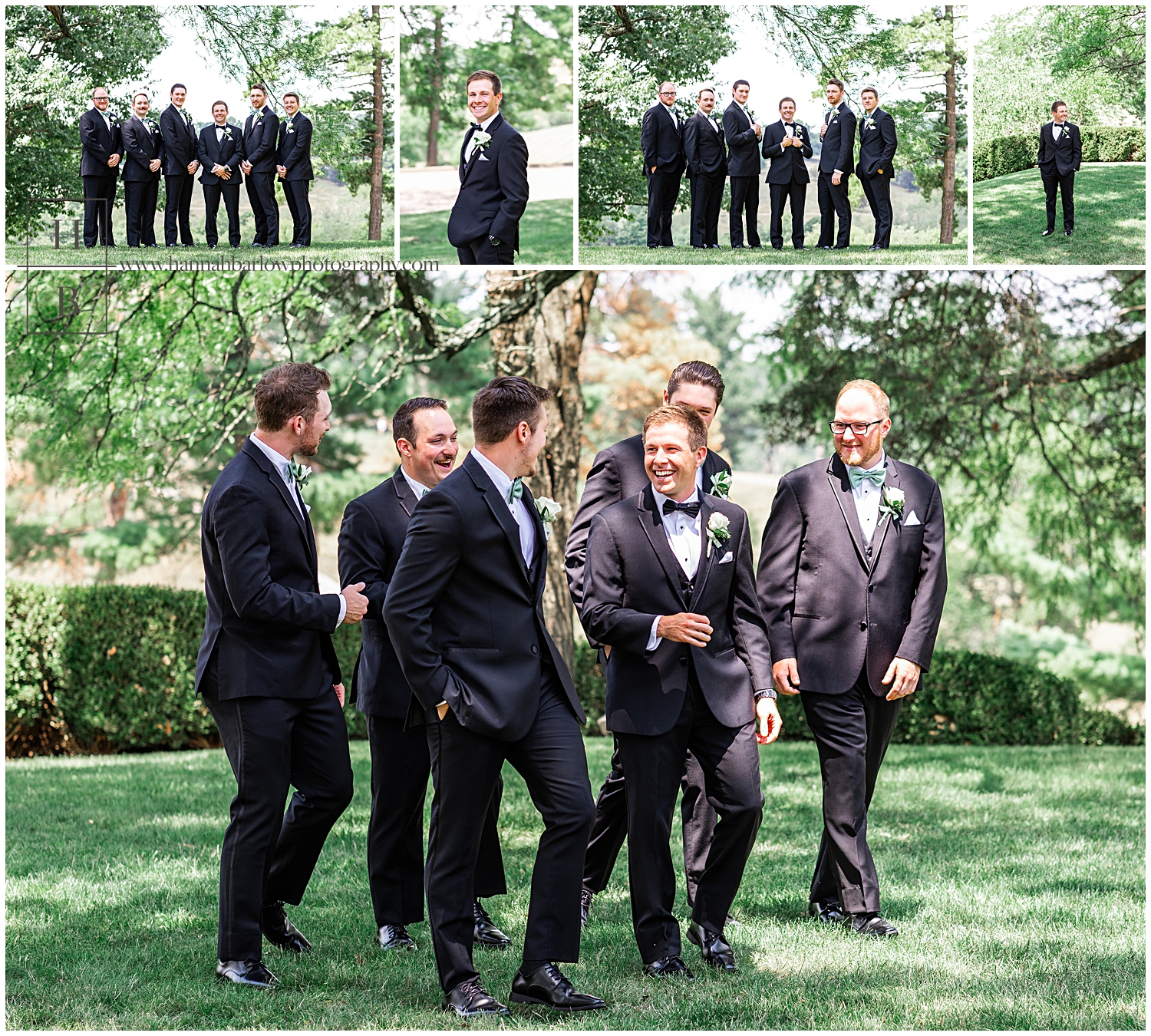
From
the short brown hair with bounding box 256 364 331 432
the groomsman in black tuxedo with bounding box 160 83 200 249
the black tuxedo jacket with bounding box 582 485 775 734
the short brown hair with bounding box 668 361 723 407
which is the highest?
the groomsman in black tuxedo with bounding box 160 83 200 249

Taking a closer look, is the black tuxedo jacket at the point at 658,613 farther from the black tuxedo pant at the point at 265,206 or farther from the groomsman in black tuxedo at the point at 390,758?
the black tuxedo pant at the point at 265,206

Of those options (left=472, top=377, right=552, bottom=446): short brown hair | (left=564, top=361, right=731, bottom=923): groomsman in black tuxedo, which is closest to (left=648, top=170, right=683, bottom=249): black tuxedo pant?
(left=564, top=361, right=731, bottom=923): groomsman in black tuxedo

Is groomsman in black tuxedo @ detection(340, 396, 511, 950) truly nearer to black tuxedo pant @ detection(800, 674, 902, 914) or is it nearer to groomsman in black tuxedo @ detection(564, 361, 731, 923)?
groomsman in black tuxedo @ detection(564, 361, 731, 923)

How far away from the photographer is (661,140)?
10766mm

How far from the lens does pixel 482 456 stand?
4.52 meters

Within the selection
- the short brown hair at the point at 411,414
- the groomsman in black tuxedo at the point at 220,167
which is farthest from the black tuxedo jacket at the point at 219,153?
the short brown hair at the point at 411,414

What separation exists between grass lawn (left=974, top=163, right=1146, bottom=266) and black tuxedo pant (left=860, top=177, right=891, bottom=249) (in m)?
0.83

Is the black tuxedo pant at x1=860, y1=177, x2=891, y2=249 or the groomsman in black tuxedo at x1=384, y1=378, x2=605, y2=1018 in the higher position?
the black tuxedo pant at x1=860, y1=177, x2=891, y2=249

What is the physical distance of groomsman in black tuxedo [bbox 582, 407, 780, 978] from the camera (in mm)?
4812

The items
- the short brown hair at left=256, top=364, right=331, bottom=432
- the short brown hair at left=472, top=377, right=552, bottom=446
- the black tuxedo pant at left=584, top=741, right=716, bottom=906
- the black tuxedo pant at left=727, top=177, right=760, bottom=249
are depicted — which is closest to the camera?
the short brown hair at left=472, top=377, right=552, bottom=446

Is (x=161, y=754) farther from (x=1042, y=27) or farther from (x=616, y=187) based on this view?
(x=1042, y=27)

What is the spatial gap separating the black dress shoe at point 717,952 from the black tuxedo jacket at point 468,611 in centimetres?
133

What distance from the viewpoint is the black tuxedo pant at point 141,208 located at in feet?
35.1

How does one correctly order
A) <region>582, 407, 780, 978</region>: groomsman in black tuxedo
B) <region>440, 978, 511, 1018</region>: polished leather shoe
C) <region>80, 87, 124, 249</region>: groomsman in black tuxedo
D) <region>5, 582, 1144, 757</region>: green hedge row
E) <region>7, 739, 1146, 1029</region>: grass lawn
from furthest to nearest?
<region>5, 582, 1144, 757</region>: green hedge row < <region>80, 87, 124, 249</region>: groomsman in black tuxedo < <region>582, 407, 780, 978</region>: groomsman in black tuxedo < <region>7, 739, 1146, 1029</region>: grass lawn < <region>440, 978, 511, 1018</region>: polished leather shoe
